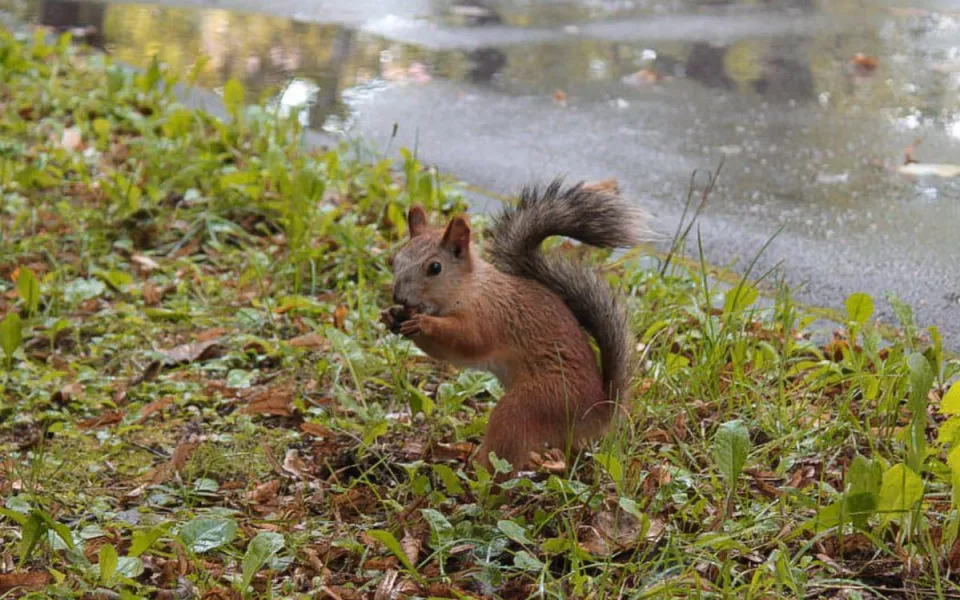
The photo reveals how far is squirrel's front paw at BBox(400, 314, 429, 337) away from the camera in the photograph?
9.05 ft

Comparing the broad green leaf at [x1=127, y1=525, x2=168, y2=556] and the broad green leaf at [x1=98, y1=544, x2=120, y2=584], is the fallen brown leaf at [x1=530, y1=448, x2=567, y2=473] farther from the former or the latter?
the broad green leaf at [x1=98, y1=544, x2=120, y2=584]

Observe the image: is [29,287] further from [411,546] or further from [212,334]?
[411,546]

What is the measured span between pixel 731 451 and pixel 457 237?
834mm

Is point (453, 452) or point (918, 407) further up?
point (918, 407)

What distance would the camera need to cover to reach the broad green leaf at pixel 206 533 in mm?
2492

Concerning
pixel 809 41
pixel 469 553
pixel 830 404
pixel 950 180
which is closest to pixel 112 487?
pixel 469 553

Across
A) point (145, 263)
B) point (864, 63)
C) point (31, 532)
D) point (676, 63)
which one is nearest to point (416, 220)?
point (31, 532)

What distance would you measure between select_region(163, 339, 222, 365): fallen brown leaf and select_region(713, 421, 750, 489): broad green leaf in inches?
68.6

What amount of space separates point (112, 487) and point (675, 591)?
4.48 ft

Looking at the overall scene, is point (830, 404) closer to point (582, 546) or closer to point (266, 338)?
point (582, 546)

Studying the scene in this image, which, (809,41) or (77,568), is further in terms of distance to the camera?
(809,41)

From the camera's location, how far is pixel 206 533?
8.27 feet

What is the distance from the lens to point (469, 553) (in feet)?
8.35

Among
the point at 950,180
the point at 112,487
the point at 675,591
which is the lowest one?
the point at 112,487
